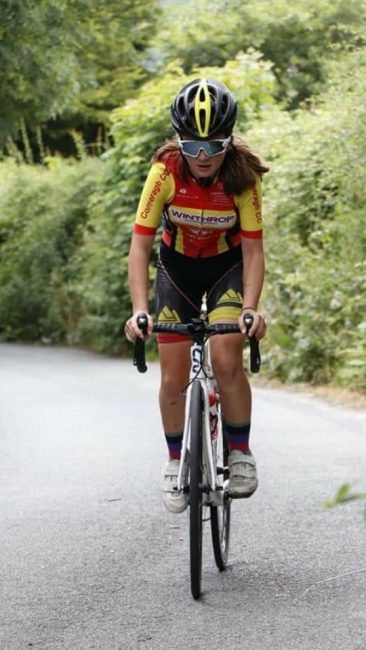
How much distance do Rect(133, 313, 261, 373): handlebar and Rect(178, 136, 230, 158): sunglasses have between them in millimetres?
698

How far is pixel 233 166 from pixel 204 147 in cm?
22

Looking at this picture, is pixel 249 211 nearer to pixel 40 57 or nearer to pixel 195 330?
pixel 195 330

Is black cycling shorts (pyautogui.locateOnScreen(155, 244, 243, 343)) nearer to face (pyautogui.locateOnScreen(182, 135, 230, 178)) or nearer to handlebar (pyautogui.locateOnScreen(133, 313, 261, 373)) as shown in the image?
handlebar (pyautogui.locateOnScreen(133, 313, 261, 373))

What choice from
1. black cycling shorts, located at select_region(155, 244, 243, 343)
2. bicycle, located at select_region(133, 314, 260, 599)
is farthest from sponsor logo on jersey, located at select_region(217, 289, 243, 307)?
bicycle, located at select_region(133, 314, 260, 599)

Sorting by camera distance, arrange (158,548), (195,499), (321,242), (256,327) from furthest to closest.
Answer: (321,242)
(158,548)
(256,327)
(195,499)

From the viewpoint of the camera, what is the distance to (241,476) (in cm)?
611

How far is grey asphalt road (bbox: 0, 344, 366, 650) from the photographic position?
5.21 m

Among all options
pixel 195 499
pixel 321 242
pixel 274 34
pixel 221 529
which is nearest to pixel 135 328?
pixel 195 499

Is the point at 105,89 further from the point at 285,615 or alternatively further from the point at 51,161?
the point at 285,615

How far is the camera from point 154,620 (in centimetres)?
535

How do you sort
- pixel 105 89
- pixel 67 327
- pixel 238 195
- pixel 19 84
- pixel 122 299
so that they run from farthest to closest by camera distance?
1. pixel 105 89
2. pixel 67 327
3. pixel 19 84
4. pixel 122 299
5. pixel 238 195

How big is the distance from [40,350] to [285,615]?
1973 centimetres

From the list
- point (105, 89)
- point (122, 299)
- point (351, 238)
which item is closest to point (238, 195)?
point (351, 238)

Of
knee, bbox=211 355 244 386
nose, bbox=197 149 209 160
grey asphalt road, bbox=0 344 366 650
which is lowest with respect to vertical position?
grey asphalt road, bbox=0 344 366 650
